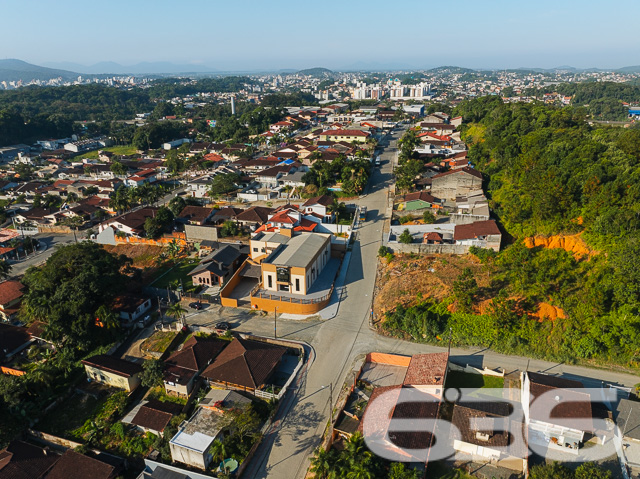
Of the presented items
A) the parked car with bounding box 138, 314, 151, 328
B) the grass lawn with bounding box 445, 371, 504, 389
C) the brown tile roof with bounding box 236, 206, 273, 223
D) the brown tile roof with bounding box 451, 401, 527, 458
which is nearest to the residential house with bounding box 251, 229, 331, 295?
the parked car with bounding box 138, 314, 151, 328

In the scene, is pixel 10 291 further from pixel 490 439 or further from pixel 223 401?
pixel 490 439

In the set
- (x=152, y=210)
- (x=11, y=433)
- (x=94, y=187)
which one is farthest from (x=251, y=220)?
(x=94, y=187)

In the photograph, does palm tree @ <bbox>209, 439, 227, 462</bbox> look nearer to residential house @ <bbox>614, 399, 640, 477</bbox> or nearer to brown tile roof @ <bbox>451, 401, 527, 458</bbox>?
brown tile roof @ <bbox>451, 401, 527, 458</bbox>

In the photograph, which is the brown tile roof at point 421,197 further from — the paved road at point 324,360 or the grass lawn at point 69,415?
the grass lawn at point 69,415

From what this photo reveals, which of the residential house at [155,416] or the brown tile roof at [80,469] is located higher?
the residential house at [155,416]

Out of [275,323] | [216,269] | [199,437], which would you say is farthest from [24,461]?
[216,269]

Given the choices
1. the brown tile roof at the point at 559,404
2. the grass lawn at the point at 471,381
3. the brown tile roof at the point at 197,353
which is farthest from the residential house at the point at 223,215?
the brown tile roof at the point at 559,404
